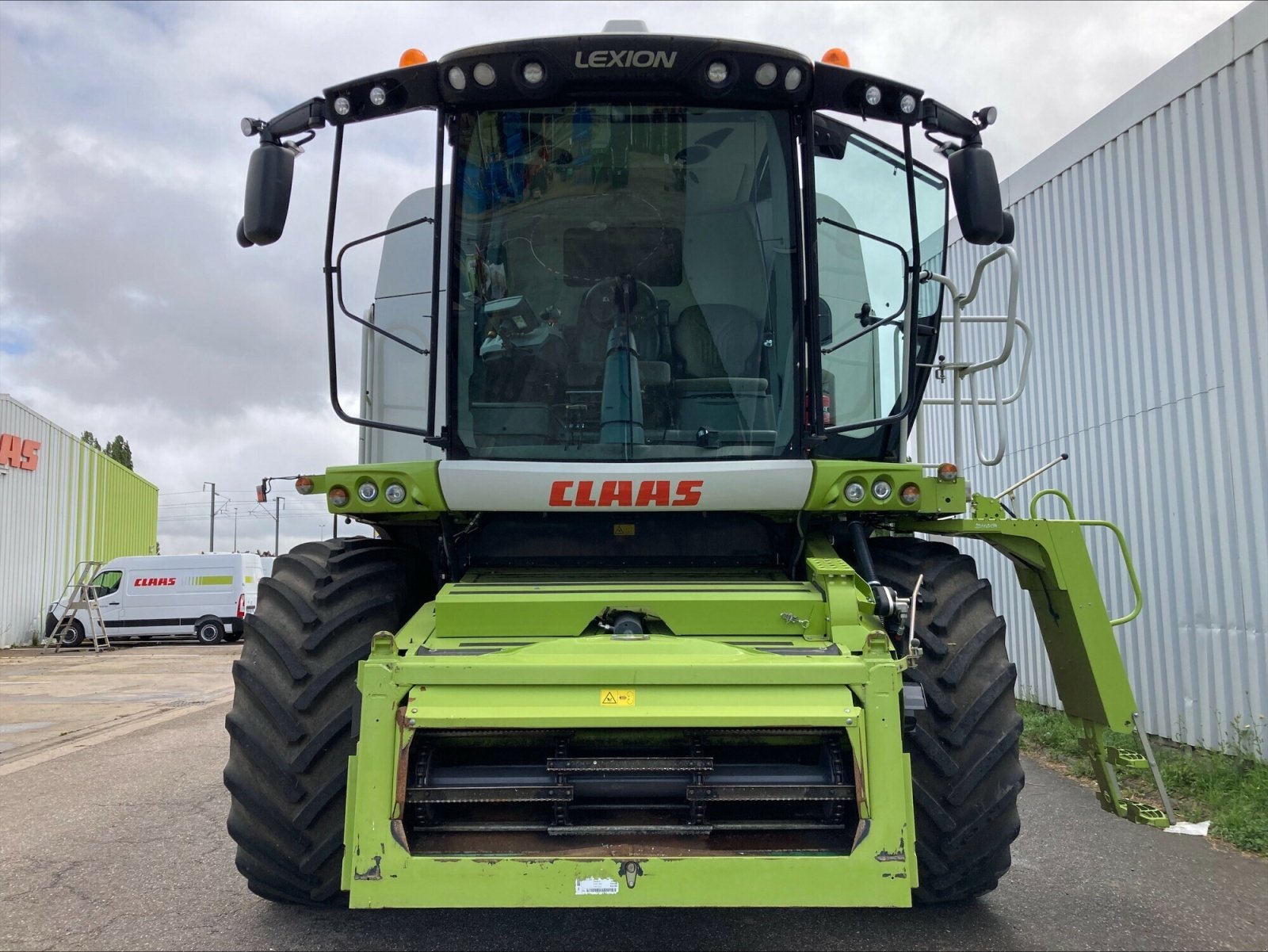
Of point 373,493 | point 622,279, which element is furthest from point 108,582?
point 622,279

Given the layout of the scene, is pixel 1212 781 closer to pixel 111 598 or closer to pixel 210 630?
pixel 210 630

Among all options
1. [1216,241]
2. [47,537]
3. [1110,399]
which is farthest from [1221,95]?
[47,537]

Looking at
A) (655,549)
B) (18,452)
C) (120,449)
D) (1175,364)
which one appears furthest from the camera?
(120,449)

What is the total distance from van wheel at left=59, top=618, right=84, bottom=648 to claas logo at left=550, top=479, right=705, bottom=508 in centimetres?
2392

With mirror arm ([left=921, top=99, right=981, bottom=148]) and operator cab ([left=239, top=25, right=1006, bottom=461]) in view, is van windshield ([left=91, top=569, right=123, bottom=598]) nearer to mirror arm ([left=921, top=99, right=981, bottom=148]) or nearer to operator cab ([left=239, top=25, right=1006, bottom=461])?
operator cab ([left=239, top=25, right=1006, bottom=461])

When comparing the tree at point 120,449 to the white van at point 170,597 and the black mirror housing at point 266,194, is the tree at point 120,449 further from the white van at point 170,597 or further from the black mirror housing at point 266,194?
the black mirror housing at point 266,194

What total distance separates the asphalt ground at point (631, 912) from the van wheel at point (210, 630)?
19821 mm

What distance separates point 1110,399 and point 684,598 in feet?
18.0

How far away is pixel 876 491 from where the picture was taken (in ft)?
11.8

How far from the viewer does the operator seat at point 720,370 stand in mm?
3805

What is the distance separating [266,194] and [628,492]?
5.57 feet

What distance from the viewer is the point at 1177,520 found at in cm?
674

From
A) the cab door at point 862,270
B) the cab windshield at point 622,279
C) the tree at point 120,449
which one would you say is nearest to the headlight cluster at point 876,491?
the cab windshield at point 622,279

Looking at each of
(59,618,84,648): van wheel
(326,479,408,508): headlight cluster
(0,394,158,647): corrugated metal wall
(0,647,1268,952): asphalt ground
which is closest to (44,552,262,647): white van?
(59,618,84,648): van wheel
